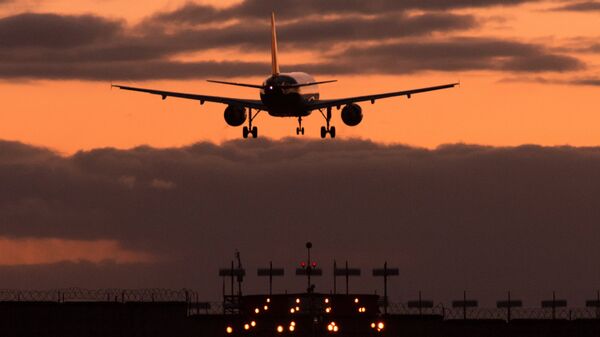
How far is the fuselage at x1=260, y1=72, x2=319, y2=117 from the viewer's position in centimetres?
17138

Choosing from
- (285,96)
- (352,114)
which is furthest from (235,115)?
(352,114)

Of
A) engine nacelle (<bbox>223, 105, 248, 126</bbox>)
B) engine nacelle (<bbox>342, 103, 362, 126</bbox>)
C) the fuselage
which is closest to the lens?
engine nacelle (<bbox>342, 103, 362, 126</bbox>)

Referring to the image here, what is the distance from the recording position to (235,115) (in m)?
172

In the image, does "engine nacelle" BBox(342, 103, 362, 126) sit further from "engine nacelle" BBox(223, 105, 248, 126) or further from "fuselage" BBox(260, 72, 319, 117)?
"engine nacelle" BBox(223, 105, 248, 126)

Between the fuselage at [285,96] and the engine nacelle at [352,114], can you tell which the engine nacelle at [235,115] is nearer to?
the fuselage at [285,96]

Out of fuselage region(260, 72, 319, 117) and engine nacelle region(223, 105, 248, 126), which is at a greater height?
fuselage region(260, 72, 319, 117)

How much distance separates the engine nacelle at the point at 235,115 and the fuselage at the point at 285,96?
266 centimetres

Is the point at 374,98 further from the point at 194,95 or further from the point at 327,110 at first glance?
the point at 194,95

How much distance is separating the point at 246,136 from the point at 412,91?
24.4 metres

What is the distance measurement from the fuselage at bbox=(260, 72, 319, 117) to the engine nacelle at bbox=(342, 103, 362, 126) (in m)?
5.40

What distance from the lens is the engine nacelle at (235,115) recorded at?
560ft

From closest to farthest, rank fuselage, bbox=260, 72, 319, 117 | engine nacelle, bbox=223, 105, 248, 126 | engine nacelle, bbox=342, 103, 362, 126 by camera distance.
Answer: engine nacelle, bbox=342, 103, 362, 126
engine nacelle, bbox=223, 105, 248, 126
fuselage, bbox=260, 72, 319, 117

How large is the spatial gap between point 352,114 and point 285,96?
24.7 feet

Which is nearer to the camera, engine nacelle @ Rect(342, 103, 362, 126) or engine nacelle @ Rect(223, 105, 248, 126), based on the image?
engine nacelle @ Rect(342, 103, 362, 126)
